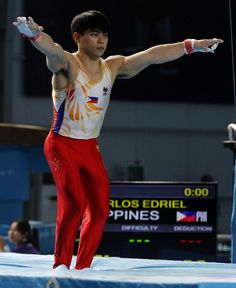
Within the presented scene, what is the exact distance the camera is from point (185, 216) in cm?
864

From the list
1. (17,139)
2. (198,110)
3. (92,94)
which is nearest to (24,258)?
(92,94)

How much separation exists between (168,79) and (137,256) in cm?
1146

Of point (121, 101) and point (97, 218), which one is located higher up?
point (121, 101)

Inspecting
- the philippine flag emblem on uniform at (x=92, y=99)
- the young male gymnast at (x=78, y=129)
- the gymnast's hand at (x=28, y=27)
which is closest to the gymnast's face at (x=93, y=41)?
the young male gymnast at (x=78, y=129)

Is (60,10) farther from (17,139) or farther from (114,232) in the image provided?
(114,232)

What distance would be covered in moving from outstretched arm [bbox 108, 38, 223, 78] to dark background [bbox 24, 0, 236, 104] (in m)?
12.9

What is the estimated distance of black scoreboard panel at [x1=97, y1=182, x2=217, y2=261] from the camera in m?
8.62

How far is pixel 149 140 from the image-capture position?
20.1m

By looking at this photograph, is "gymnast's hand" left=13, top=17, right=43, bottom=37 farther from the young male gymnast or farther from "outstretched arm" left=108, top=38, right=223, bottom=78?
Result: "outstretched arm" left=108, top=38, right=223, bottom=78

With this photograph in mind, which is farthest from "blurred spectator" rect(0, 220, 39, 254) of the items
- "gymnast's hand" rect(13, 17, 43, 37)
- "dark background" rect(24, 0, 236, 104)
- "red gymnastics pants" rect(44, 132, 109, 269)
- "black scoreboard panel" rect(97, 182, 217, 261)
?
"dark background" rect(24, 0, 236, 104)

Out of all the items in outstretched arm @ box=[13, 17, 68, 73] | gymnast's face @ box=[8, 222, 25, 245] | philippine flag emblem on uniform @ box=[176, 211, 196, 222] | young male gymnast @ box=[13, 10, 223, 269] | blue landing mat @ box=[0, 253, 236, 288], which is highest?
outstretched arm @ box=[13, 17, 68, 73]

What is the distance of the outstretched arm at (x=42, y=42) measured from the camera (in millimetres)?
4895

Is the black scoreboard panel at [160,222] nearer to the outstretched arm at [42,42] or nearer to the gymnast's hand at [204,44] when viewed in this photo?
the gymnast's hand at [204,44]

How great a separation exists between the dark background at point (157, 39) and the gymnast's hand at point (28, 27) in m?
13.6
